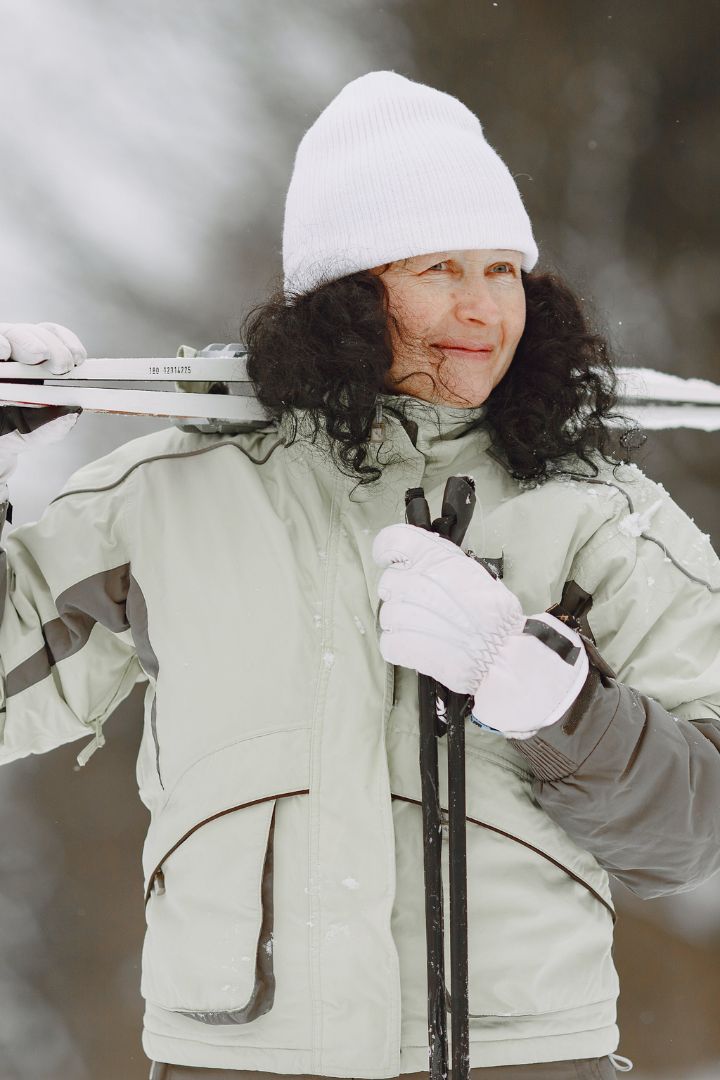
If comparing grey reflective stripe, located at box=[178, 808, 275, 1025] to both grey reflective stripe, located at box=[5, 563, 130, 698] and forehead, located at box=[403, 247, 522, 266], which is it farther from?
forehead, located at box=[403, 247, 522, 266]

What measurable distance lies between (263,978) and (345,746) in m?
0.23

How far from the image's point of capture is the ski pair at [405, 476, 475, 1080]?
960 mm

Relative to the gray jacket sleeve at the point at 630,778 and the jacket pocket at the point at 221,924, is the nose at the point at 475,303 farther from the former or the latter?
the jacket pocket at the point at 221,924

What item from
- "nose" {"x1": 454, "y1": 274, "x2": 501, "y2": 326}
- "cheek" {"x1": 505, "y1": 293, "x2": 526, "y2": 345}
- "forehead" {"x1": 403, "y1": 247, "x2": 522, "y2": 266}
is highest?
"forehead" {"x1": 403, "y1": 247, "x2": 522, "y2": 266}

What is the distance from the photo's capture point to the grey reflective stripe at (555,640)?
36.7 inches

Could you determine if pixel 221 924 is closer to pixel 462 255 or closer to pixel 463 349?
pixel 463 349

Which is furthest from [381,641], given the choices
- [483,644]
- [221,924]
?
[221,924]

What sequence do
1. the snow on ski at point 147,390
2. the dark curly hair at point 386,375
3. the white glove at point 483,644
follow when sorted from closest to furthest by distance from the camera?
the white glove at point 483,644 < the snow on ski at point 147,390 < the dark curly hair at point 386,375

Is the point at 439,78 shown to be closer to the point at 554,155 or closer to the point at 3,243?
the point at 554,155

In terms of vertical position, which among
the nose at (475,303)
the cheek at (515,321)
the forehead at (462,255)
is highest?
the forehead at (462,255)

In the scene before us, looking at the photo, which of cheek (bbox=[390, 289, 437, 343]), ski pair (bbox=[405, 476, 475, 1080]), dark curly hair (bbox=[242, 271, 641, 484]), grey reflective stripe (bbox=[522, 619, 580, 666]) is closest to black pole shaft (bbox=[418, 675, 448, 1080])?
ski pair (bbox=[405, 476, 475, 1080])

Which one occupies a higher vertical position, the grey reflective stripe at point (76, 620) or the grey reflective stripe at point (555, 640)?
the grey reflective stripe at point (555, 640)

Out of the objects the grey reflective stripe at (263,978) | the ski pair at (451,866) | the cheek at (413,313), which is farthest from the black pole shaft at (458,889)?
the cheek at (413,313)

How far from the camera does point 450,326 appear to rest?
1.16 metres
